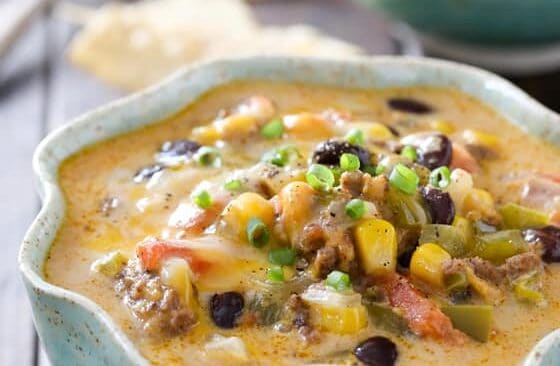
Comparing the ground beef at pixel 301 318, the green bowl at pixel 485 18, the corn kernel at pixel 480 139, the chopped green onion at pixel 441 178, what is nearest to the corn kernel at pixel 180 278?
the ground beef at pixel 301 318

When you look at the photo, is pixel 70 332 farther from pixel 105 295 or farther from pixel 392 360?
pixel 392 360

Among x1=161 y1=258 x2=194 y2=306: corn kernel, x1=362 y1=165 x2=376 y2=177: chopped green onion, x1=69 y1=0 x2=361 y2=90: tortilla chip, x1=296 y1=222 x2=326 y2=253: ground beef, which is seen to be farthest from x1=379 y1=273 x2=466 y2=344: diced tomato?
x1=69 y1=0 x2=361 y2=90: tortilla chip

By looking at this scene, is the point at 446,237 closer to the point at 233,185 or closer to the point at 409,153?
the point at 409,153

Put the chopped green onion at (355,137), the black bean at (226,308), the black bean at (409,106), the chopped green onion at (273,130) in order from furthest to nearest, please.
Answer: the black bean at (409,106)
the chopped green onion at (273,130)
the chopped green onion at (355,137)
the black bean at (226,308)

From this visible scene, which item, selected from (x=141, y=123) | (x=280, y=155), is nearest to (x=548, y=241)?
(x=280, y=155)

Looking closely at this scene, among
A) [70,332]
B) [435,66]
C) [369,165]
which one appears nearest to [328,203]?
[369,165]

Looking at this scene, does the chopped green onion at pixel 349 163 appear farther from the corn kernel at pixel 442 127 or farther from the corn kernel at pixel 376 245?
the corn kernel at pixel 442 127
